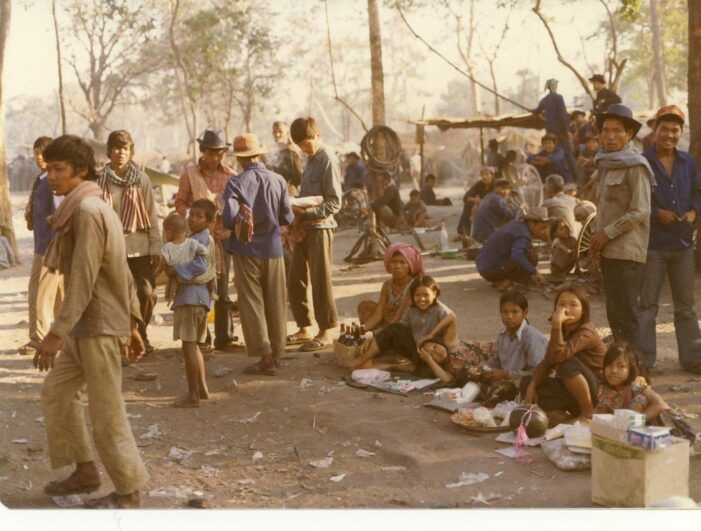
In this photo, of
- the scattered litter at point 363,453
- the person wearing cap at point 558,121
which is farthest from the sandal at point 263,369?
the person wearing cap at point 558,121

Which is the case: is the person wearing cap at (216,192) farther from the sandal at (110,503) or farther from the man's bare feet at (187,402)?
the sandal at (110,503)

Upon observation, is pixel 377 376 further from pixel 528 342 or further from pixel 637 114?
pixel 637 114

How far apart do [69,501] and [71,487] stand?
0.18 ft

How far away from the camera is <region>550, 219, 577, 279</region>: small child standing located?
8359mm

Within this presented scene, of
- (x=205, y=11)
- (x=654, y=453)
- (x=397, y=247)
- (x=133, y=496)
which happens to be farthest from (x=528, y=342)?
(x=205, y=11)

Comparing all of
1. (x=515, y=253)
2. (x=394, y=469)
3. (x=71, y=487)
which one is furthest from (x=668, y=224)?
(x=71, y=487)

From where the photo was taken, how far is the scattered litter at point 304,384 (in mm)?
5411

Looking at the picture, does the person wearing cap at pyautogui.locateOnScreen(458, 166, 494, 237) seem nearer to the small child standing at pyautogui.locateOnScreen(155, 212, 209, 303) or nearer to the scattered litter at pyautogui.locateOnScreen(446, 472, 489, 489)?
the small child standing at pyautogui.locateOnScreen(155, 212, 209, 303)

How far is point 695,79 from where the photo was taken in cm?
755

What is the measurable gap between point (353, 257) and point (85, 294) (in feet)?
24.3

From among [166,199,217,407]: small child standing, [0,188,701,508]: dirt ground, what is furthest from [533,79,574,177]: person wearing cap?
[166,199,217,407]: small child standing

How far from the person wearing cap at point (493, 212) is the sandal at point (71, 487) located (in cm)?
735

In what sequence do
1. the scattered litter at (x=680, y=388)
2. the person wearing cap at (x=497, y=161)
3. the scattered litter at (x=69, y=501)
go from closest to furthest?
the scattered litter at (x=69, y=501) < the scattered litter at (x=680, y=388) < the person wearing cap at (x=497, y=161)

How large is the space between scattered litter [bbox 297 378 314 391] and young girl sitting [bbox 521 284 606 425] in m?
1.40
